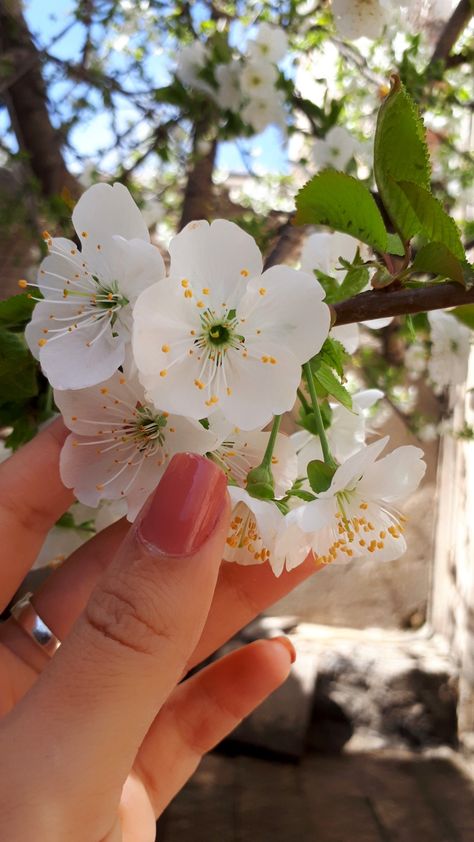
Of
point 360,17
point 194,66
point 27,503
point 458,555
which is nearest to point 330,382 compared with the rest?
point 27,503

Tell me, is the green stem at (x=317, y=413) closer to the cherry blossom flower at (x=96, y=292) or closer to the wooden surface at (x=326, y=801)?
the cherry blossom flower at (x=96, y=292)

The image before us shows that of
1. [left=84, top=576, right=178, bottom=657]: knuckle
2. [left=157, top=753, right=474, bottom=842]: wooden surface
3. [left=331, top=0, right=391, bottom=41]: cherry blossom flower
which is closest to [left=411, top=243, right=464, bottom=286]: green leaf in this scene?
[left=84, top=576, right=178, bottom=657]: knuckle

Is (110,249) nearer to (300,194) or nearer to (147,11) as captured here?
(300,194)

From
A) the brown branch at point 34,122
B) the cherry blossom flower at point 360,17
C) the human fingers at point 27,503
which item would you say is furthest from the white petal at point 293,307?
the brown branch at point 34,122

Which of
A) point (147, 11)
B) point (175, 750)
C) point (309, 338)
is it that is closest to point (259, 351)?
point (309, 338)

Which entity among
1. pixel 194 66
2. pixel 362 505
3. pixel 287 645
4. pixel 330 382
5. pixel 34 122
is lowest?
pixel 287 645

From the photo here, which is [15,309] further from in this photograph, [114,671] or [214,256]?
[114,671]
